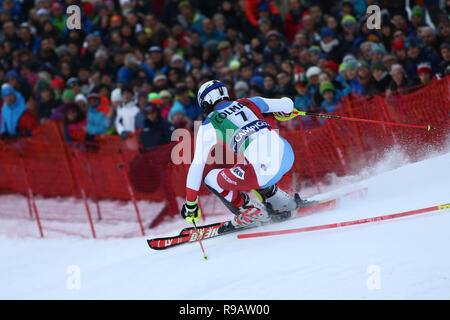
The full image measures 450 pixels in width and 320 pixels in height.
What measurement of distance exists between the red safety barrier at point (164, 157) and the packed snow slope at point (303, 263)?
1.39 feet

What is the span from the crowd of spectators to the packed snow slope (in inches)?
77.0

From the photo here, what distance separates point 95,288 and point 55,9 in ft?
30.2

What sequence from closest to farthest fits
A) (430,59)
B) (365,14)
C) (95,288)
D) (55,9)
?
(95,288)
(430,59)
(365,14)
(55,9)

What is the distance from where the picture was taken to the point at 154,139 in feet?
27.2

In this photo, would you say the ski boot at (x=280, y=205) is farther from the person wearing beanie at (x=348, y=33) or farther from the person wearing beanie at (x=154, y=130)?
the person wearing beanie at (x=348, y=33)

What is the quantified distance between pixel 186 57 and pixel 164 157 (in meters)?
3.38

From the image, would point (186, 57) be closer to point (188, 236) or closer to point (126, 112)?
point (126, 112)

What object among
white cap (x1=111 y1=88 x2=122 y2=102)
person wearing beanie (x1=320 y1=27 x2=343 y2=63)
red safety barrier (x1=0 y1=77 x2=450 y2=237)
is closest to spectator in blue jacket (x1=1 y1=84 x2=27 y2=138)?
red safety barrier (x1=0 y1=77 x2=450 y2=237)

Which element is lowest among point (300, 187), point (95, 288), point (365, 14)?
point (95, 288)

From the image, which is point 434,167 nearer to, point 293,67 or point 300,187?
point 300,187

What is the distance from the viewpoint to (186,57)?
10516mm

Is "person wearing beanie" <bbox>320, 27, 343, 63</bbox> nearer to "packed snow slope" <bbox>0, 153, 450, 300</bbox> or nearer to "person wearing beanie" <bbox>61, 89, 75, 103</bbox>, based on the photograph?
"packed snow slope" <bbox>0, 153, 450, 300</bbox>

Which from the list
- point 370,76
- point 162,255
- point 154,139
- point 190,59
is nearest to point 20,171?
point 154,139

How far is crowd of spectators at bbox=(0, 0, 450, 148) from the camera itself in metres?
8.08
